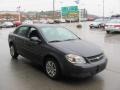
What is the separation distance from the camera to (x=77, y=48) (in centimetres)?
586

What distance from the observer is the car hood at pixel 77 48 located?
18.4 feet

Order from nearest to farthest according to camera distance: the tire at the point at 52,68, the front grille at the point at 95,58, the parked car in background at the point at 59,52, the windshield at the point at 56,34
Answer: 1. the parked car in background at the point at 59,52
2. the front grille at the point at 95,58
3. the tire at the point at 52,68
4. the windshield at the point at 56,34

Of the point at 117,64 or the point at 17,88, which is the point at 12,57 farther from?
the point at 117,64

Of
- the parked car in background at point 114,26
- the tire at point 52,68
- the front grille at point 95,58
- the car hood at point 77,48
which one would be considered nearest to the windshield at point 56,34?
the car hood at point 77,48

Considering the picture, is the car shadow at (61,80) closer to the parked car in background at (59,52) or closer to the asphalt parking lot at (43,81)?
the asphalt parking lot at (43,81)

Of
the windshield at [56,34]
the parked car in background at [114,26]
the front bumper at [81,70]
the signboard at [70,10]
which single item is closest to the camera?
the front bumper at [81,70]

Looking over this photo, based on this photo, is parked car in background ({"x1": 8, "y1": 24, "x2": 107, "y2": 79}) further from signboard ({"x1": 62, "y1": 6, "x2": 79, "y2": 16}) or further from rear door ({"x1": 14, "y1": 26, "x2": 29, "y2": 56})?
signboard ({"x1": 62, "y1": 6, "x2": 79, "y2": 16})

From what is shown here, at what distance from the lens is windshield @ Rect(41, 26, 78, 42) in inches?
258

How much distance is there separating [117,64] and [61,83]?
2887mm

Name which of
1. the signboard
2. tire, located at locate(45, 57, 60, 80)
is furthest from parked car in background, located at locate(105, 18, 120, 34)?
the signboard

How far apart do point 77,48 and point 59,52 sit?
1.84ft

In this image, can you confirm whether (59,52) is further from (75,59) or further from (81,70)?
(81,70)

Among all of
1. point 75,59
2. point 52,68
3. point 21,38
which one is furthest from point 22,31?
point 75,59

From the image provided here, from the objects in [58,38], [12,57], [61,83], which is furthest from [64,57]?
[12,57]
